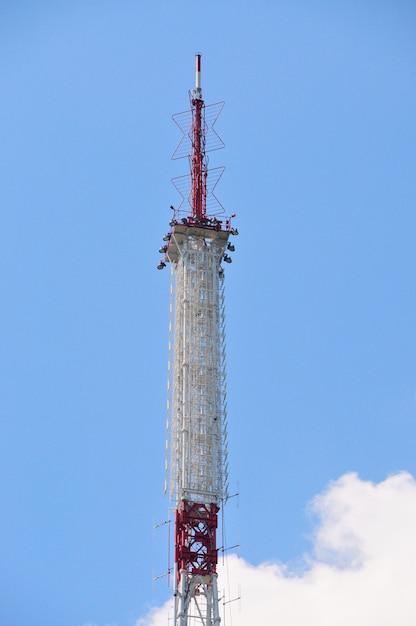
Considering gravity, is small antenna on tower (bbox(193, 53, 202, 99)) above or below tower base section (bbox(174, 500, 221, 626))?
above

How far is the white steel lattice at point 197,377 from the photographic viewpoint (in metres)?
129

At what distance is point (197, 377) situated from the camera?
5231 inches

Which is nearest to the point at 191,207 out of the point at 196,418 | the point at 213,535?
the point at 196,418

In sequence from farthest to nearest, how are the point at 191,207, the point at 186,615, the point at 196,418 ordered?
the point at 191,207, the point at 196,418, the point at 186,615

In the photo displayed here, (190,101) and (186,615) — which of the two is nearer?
(186,615)

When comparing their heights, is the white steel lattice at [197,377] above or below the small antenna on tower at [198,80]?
below

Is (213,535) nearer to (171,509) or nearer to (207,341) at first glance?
(171,509)

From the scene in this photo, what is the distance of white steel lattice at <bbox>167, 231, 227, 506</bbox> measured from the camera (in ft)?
423

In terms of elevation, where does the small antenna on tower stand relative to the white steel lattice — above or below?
above

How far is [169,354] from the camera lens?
→ 443 feet

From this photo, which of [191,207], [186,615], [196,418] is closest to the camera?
[186,615]

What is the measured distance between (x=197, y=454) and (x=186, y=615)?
12.4 meters

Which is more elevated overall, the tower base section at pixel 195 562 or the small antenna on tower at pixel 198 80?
the small antenna on tower at pixel 198 80

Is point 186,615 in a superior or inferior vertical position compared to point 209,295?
inferior
